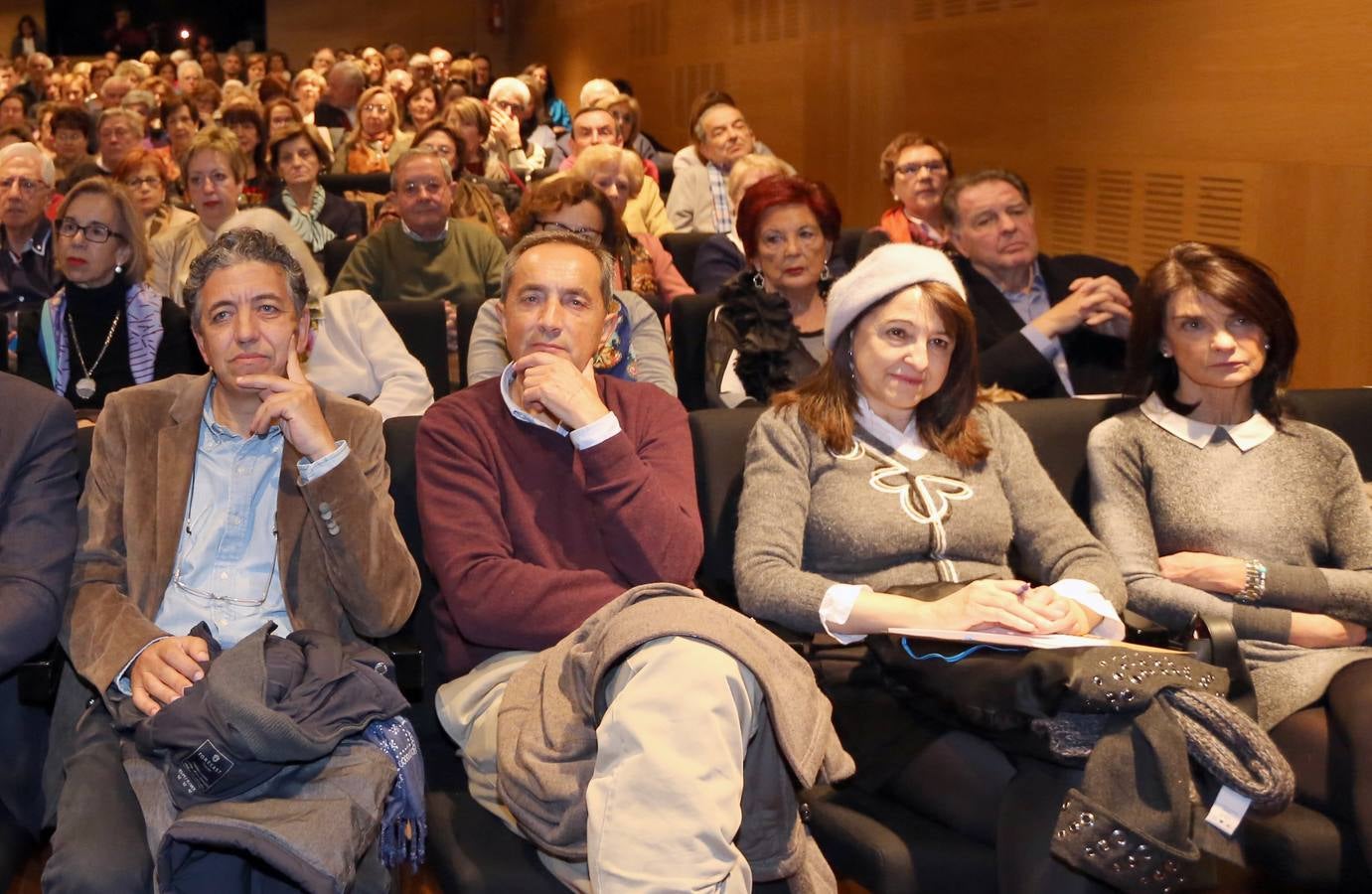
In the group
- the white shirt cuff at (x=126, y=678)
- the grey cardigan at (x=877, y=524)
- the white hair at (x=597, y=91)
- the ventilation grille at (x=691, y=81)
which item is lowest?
the white shirt cuff at (x=126, y=678)

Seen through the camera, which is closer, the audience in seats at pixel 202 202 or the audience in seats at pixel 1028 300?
the audience in seats at pixel 1028 300

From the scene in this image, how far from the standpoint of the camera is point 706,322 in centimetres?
423

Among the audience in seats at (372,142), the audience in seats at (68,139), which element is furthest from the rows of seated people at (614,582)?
the audience in seats at (372,142)

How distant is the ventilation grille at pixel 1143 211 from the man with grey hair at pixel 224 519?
4.15 meters

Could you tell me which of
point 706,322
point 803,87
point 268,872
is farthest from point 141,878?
point 803,87

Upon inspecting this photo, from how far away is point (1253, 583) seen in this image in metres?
2.76

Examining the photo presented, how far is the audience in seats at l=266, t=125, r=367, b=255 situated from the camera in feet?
22.5

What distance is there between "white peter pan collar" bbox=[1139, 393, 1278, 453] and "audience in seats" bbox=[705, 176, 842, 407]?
1.01m

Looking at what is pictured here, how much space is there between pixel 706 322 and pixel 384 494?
176 cm

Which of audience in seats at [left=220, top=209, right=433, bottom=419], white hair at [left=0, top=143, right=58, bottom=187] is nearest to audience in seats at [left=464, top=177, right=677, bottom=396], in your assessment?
audience in seats at [left=220, top=209, right=433, bottom=419]

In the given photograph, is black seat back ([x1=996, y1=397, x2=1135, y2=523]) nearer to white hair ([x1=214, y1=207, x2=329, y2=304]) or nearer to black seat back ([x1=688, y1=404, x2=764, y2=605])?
black seat back ([x1=688, y1=404, x2=764, y2=605])

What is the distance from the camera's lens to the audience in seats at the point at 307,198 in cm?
686

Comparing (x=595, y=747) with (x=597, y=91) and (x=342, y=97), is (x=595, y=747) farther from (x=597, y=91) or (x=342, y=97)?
(x=342, y=97)

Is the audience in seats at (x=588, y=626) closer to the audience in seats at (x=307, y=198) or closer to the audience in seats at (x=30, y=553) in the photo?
the audience in seats at (x=30, y=553)
